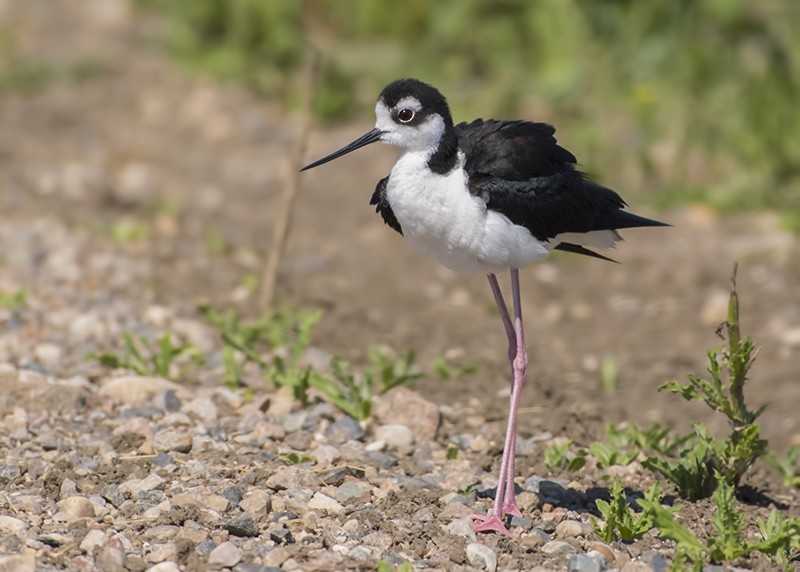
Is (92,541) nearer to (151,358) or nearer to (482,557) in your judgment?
(482,557)

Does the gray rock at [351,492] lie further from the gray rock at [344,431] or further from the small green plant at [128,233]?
the small green plant at [128,233]

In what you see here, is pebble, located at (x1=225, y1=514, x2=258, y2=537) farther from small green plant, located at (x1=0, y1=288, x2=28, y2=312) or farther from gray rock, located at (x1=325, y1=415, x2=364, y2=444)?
small green plant, located at (x1=0, y1=288, x2=28, y2=312)

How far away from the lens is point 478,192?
13.2ft

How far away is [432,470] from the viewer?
4527 millimetres

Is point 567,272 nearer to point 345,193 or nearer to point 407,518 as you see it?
point 345,193

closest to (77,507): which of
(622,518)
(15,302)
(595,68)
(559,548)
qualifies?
(559,548)

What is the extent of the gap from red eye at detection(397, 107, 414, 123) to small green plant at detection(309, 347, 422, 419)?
4.31ft

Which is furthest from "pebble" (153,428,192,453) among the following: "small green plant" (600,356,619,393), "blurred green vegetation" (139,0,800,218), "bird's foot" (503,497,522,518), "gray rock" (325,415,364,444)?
"blurred green vegetation" (139,0,800,218)

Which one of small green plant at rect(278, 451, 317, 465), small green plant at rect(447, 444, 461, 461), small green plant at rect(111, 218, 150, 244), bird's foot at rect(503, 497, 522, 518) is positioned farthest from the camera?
small green plant at rect(111, 218, 150, 244)

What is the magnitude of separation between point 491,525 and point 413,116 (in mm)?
1343

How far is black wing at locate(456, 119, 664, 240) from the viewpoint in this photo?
4039 mm

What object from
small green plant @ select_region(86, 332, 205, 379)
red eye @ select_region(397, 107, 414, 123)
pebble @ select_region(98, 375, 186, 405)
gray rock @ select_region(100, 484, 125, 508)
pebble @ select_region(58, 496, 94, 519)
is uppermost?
red eye @ select_region(397, 107, 414, 123)

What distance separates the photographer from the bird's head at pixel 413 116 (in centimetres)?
402

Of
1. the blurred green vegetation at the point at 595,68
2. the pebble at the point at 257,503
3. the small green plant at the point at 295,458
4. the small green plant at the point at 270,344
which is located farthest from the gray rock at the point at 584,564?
the blurred green vegetation at the point at 595,68
